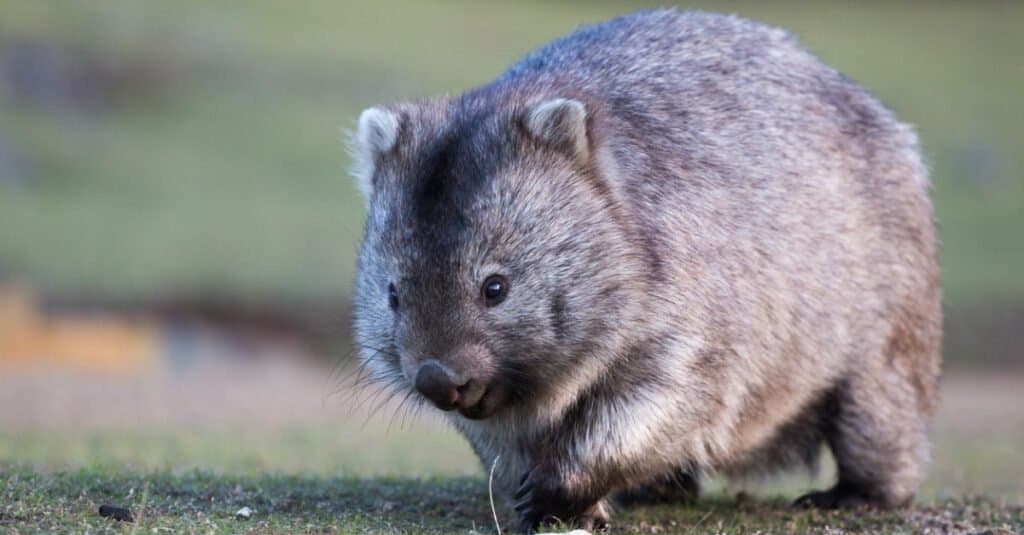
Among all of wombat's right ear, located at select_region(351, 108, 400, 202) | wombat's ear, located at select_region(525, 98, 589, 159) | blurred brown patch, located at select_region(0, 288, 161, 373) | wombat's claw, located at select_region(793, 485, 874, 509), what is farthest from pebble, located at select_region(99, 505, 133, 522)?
blurred brown patch, located at select_region(0, 288, 161, 373)

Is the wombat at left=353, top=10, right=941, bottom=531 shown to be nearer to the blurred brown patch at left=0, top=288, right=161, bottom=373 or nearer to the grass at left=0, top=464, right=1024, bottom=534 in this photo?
the grass at left=0, top=464, right=1024, bottom=534

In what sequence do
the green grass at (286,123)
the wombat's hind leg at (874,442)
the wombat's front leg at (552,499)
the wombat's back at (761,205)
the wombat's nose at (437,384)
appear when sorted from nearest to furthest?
1. the wombat's nose at (437,384)
2. the wombat's front leg at (552,499)
3. the wombat's back at (761,205)
4. the wombat's hind leg at (874,442)
5. the green grass at (286,123)

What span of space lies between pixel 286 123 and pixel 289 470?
22.5 meters

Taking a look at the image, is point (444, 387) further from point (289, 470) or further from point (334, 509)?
point (289, 470)

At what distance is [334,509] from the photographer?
6.46 meters

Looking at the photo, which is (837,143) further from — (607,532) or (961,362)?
(961,362)

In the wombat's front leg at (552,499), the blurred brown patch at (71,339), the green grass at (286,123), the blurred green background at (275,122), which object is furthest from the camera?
the green grass at (286,123)

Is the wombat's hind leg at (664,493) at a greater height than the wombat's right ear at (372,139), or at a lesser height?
lesser

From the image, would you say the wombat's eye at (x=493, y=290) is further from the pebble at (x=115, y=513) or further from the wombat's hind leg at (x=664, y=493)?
the wombat's hind leg at (x=664, y=493)

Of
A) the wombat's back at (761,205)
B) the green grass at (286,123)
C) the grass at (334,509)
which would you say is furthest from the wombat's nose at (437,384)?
the green grass at (286,123)

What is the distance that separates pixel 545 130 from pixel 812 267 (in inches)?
68.8

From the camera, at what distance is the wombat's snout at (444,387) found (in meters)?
5.60

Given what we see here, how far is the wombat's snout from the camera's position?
18.4 ft

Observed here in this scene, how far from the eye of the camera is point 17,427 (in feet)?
45.8
